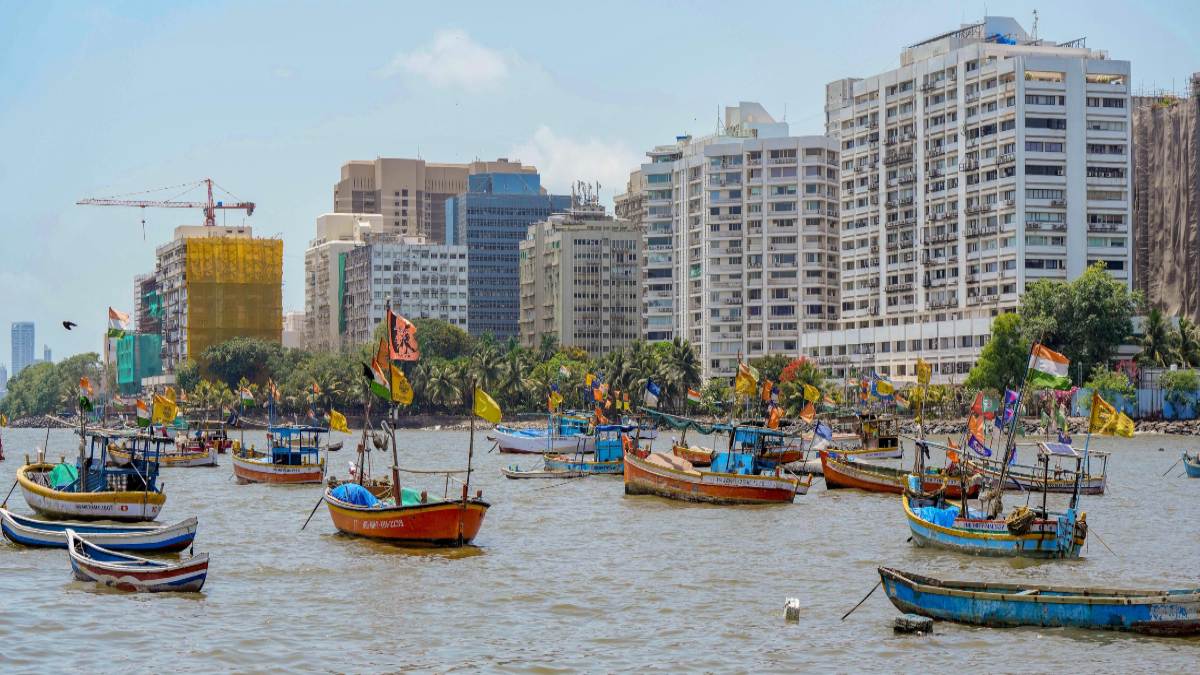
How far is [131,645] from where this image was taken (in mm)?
33344

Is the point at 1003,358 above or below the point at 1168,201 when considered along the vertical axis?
below

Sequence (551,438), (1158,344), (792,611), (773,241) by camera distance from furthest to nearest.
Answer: (773,241), (1158,344), (551,438), (792,611)

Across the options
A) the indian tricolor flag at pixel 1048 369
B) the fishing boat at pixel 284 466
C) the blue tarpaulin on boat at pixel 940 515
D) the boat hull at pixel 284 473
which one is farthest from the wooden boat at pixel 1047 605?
the boat hull at pixel 284 473

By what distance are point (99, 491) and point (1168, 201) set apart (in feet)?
448

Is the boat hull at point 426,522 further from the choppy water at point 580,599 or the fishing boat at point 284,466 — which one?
the fishing boat at point 284,466

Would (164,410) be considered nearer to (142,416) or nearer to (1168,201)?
(142,416)

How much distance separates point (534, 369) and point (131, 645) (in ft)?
540

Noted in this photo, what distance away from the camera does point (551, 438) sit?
10644 cm

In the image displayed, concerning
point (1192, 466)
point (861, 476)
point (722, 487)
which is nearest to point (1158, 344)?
point (1192, 466)

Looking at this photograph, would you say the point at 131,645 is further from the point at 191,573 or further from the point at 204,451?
the point at 204,451

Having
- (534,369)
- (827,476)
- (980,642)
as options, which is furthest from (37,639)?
(534,369)

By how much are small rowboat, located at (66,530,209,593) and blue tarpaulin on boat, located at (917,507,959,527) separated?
20.8 m

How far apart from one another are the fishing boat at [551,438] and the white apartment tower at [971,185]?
5239cm

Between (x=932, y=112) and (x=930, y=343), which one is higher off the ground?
(x=932, y=112)
